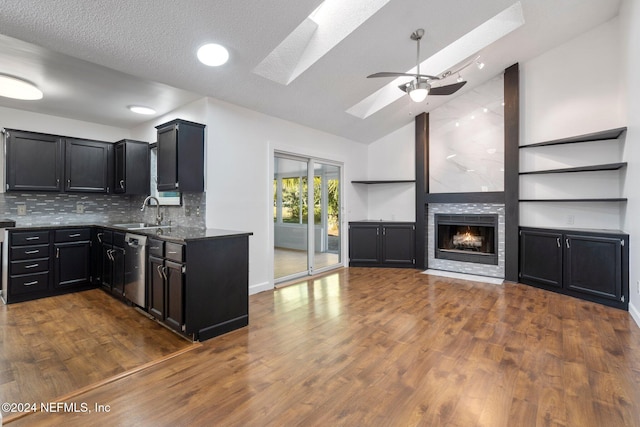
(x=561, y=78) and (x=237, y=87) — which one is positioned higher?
(x=561, y=78)

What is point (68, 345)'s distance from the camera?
259cm

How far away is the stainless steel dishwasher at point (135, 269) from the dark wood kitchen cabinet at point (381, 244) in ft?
12.3

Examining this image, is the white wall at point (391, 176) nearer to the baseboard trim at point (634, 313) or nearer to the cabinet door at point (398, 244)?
the cabinet door at point (398, 244)

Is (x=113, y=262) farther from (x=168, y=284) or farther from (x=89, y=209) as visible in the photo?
(x=89, y=209)

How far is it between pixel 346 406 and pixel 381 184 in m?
5.09

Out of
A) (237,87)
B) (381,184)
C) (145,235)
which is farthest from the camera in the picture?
(381,184)

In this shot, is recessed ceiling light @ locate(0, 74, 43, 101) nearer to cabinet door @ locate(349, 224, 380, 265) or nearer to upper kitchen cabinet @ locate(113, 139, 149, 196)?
upper kitchen cabinet @ locate(113, 139, 149, 196)

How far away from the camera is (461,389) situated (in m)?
1.98

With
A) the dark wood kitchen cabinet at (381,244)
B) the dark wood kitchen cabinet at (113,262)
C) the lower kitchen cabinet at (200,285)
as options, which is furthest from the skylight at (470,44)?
the dark wood kitchen cabinet at (113,262)

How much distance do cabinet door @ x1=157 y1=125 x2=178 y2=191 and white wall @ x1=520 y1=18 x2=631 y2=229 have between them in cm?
519

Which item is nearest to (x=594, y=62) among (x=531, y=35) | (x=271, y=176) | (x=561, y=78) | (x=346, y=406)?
(x=561, y=78)

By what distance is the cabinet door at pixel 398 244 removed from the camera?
227 inches

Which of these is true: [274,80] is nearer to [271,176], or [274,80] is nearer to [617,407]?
[271,176]

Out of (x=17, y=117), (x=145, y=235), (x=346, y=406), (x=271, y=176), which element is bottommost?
(x=346, y=406)
